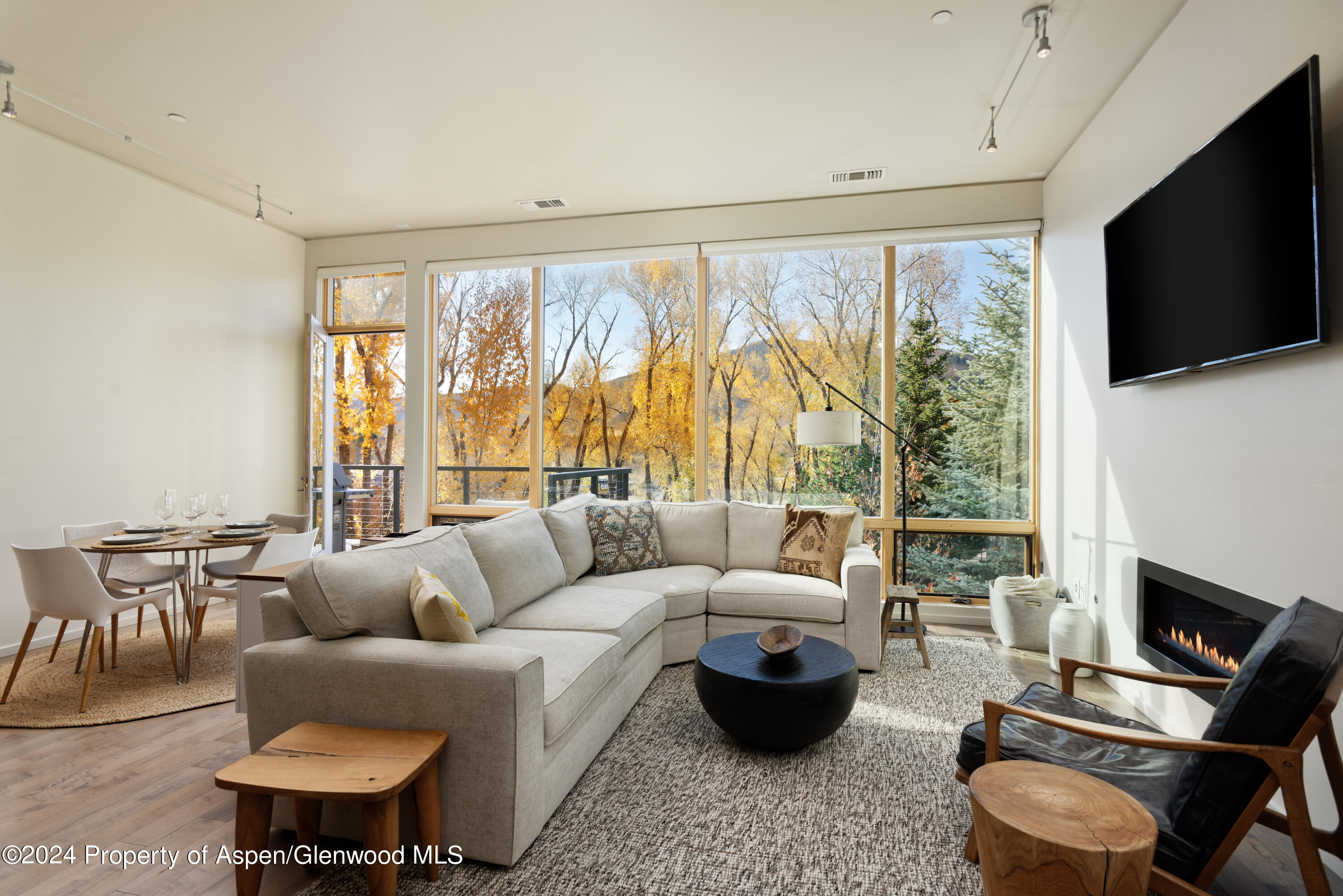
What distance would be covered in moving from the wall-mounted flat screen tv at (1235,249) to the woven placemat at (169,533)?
191 inches

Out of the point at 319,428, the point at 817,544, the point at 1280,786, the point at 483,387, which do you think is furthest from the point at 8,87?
the point at 1280,786

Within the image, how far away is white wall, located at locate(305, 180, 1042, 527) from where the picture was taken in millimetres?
4535

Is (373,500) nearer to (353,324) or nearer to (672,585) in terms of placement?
(353,324)

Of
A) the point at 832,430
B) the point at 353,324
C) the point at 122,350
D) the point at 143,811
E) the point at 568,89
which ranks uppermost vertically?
the point at 568,89

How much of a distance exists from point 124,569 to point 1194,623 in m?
5.35

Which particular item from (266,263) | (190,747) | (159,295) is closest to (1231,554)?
(190,747)

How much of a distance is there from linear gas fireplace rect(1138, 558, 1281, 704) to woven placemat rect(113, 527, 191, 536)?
4.77 metres

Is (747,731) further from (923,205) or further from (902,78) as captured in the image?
(923,205)

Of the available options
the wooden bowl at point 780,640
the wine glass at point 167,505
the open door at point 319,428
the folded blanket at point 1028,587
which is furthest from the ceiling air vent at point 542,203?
the folded blanket at point 1028,587

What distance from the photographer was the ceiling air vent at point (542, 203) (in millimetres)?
4836

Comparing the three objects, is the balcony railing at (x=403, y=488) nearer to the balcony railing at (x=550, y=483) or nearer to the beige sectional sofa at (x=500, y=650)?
the balcony railing at (x=550, y=483)

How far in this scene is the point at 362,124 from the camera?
3.67 meters

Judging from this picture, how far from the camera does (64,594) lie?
9.90 feet

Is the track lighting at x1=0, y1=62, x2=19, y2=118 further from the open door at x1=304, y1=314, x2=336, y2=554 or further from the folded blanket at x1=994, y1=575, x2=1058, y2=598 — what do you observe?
the folded blanket at x1=994, y1=575, x2=1058, y2=598
